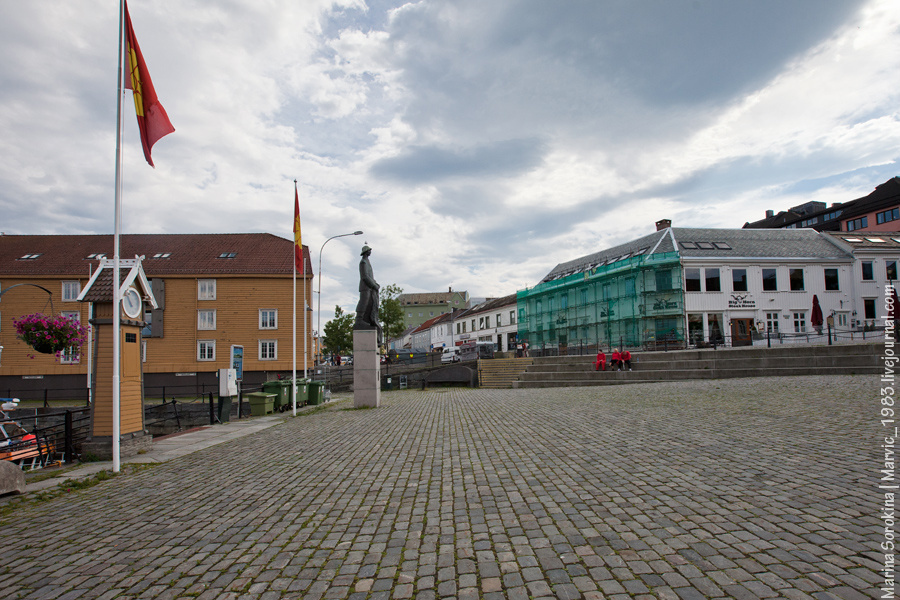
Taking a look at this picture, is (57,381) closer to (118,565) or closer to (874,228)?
(118,565)

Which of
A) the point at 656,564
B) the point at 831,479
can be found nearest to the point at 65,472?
the point at 656,564

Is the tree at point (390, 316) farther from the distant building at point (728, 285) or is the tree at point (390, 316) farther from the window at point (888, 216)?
the window at point (888, 216)

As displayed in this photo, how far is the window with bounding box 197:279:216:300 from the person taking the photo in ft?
125

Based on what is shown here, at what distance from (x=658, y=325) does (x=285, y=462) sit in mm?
39406

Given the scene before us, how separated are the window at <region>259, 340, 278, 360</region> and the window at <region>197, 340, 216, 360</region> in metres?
3.56

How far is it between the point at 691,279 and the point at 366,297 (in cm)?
3219

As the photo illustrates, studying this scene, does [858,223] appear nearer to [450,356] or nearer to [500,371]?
[450,356]

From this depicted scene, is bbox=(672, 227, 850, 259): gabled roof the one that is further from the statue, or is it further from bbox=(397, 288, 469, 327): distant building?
bbox=(397, 288, 469, 327): distant building

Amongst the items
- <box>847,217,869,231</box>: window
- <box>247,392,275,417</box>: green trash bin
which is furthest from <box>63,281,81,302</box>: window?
<box>847,217,869,231</box>: window

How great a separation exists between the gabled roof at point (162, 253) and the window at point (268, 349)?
525cm

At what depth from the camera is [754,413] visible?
1016cm

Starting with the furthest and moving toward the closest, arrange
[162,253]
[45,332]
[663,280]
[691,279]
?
[663,280] < [691,279] < [162,253] < [45,332]

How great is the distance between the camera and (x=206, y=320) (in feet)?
124

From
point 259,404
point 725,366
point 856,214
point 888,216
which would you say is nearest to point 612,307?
point 725,366
